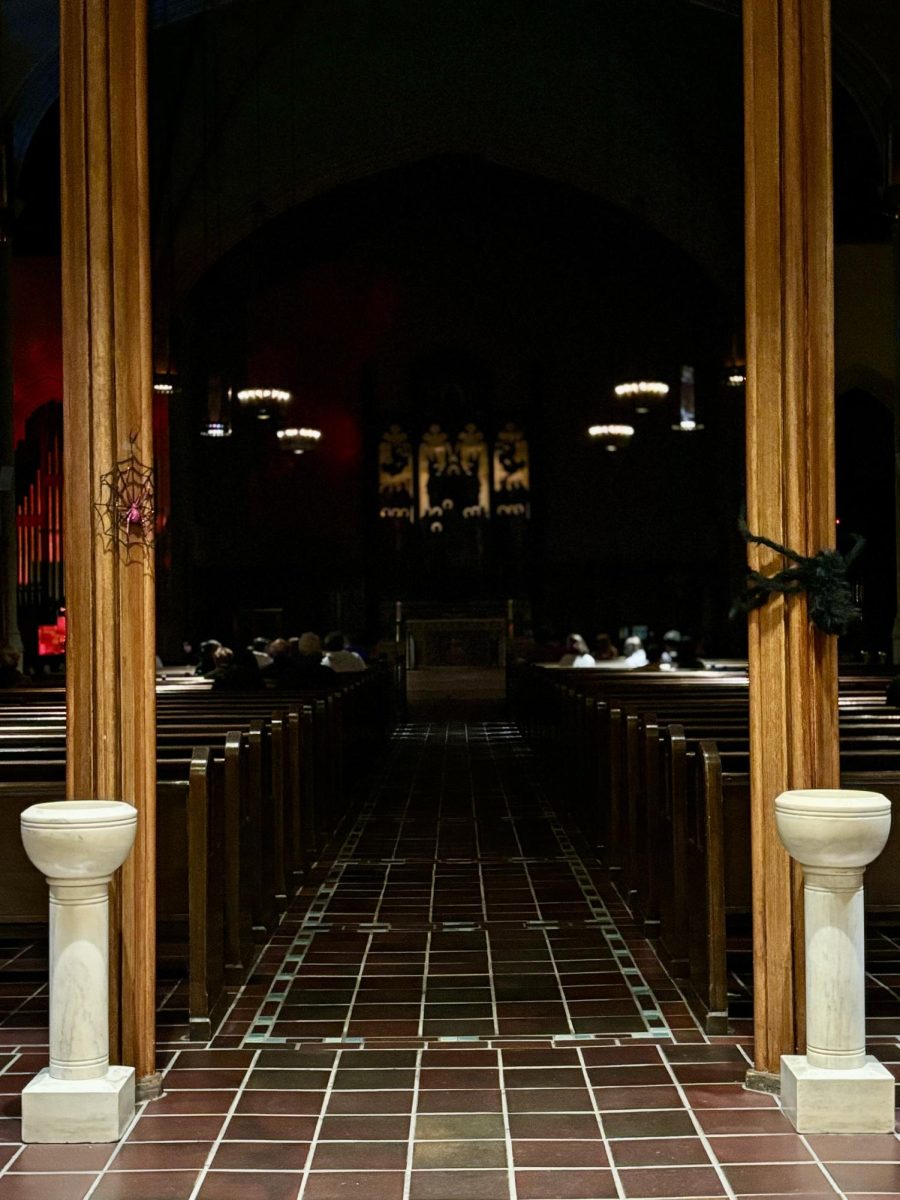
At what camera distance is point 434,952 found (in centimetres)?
520

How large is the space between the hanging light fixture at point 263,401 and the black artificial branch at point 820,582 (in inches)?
513

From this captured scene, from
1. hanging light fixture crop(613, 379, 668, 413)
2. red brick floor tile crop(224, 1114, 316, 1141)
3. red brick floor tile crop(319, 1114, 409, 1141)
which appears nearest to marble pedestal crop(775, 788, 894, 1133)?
red brick floor tile crop(319, 1114, 409, 1141)

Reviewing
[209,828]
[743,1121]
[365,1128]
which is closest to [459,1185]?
[365,1128]

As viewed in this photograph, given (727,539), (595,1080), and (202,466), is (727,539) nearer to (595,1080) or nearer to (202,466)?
(202,466)

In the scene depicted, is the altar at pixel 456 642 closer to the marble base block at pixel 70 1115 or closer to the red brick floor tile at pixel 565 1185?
the marble base block at pixel 70 1115

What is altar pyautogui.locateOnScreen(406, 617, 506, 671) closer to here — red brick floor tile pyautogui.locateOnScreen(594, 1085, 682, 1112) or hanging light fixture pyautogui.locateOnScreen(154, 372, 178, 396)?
hanging light fixture pyautogui.locateOnScreen(154, 372, 178, 396)

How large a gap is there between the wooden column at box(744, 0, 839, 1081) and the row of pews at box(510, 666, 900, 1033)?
22.8 inches

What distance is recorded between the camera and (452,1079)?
3.77 m

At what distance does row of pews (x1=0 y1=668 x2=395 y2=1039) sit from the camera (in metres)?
4.37

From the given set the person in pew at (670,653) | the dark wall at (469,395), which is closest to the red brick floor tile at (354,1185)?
the person in pew at (670,653)

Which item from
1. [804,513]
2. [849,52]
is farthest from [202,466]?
[804,513]

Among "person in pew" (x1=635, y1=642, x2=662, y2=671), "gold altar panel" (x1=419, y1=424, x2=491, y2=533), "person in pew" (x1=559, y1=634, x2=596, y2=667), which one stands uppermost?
"gold altar panel" (x1=419, y1=424, x2=491, y2=533)

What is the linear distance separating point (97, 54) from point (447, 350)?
58.5ft

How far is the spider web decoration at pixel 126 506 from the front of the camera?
375cm
